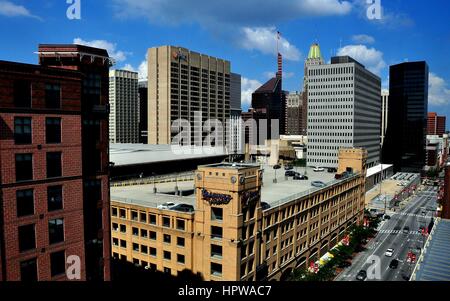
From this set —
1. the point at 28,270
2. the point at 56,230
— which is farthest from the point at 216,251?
the point at 28,270

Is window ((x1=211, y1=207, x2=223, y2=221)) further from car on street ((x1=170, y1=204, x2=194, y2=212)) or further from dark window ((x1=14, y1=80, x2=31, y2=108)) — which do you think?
dark window ((x1=14, y1=80, x2=31, y2=108))

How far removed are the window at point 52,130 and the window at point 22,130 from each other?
112 centimetres

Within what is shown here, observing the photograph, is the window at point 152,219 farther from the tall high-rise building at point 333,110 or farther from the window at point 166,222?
the tall high-rise building at point 333,110

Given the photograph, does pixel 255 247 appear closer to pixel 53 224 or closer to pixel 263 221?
pixel 263 221

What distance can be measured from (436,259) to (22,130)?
52706 mm

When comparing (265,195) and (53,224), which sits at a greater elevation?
(53,224)

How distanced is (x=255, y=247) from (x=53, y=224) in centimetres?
3216

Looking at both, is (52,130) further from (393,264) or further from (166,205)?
(393,264)

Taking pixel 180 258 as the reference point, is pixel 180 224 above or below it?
above

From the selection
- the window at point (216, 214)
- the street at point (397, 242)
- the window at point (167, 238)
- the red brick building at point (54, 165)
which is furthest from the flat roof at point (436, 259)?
the red brick building at point (54, 165)

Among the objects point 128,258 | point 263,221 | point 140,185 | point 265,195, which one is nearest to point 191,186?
point 140,185

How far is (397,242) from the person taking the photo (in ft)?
309
